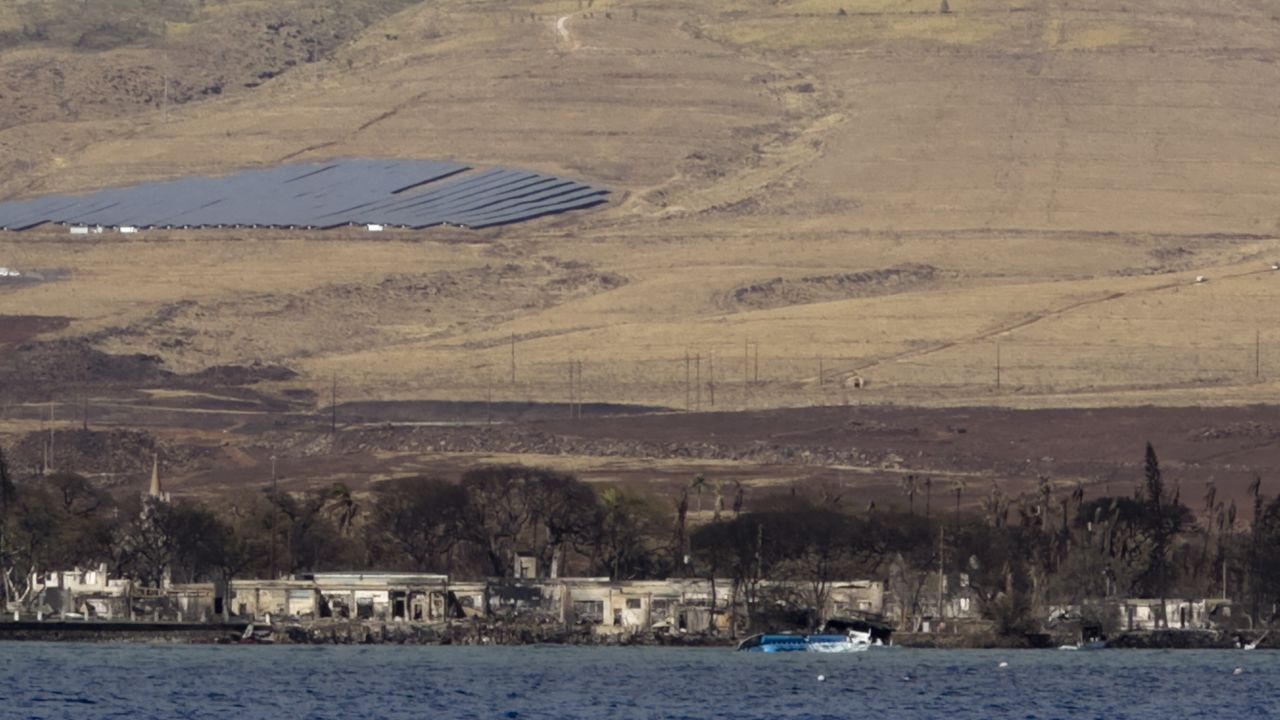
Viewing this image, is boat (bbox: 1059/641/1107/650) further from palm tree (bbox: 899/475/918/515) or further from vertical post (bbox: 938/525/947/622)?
palm tree (bbox: 899/475/918/515)

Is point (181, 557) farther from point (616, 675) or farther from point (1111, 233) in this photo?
point (1111, 233)

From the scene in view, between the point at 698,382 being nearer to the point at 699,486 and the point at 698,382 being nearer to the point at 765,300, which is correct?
the point at 765,300

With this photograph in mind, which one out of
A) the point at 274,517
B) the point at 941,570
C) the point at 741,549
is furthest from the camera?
the point at 274,517

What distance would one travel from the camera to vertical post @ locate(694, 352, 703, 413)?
160625mm

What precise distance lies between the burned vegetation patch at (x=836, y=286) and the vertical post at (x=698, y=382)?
14165 mm

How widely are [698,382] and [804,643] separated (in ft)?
191

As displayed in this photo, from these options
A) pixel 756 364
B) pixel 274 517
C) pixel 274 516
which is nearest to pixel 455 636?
pixel 274 517

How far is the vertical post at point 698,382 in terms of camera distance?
16062 cm

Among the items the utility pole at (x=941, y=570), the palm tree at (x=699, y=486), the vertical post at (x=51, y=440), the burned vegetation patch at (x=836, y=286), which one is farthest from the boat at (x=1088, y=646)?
the burned vegetation patch at (x=836, y=286)

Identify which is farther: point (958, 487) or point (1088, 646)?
point (958, 487)

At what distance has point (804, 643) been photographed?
105 m

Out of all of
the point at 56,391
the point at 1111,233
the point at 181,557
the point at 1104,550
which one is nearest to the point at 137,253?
the point at 56,391

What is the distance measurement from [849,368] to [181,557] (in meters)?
55.0

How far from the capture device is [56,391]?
16500 cm
